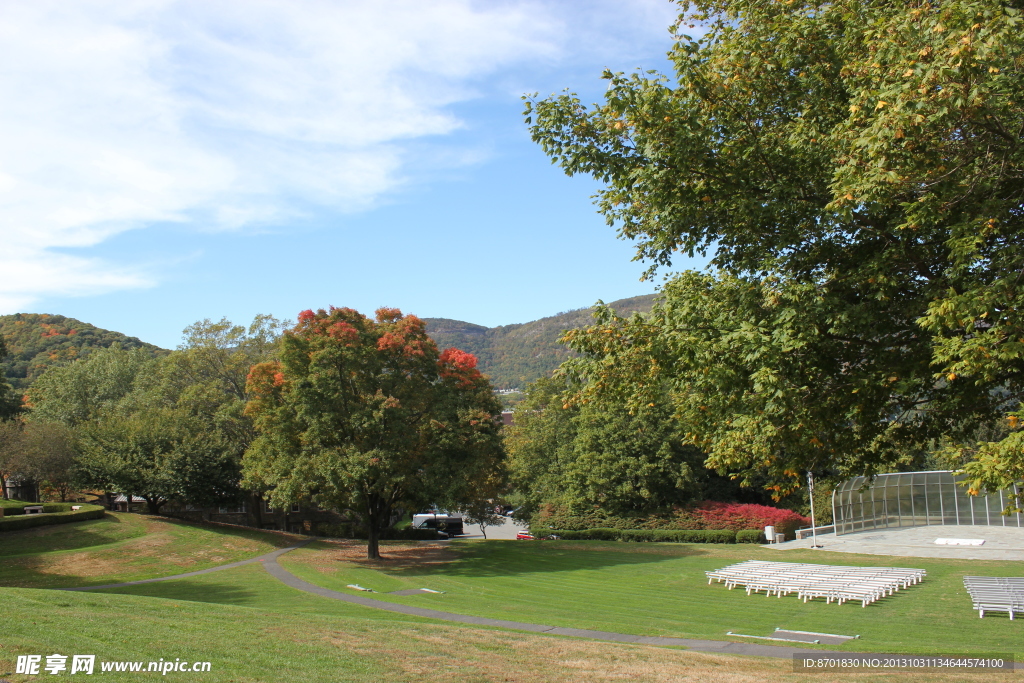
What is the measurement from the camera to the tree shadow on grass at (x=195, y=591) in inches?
902

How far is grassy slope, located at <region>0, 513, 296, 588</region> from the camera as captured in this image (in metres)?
27.1

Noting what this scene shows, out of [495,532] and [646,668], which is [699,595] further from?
[495,532]

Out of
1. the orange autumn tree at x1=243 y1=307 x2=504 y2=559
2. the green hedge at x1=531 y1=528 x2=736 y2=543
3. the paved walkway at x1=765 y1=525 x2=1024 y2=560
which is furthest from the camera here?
the green hedge at x1=531 y1=528 x2=736 y2=543

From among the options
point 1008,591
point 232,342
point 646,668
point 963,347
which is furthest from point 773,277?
point 232,342

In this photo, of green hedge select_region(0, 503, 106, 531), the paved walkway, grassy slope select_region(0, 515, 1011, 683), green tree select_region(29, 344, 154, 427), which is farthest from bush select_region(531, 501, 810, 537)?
green tree select_region(29, 344, 154, 427)

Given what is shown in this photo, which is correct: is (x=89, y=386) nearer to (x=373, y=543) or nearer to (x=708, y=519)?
(x=373, y=543)

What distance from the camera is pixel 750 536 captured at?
39.5m

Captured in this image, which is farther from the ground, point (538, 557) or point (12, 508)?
point (12, 508)

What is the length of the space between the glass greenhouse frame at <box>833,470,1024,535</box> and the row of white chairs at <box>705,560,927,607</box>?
16.1 metres

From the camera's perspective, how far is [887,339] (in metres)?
9.38

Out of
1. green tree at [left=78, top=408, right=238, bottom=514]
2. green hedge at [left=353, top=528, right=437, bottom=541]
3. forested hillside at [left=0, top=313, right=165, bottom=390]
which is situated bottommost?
green hedge at [left=353, top=528, right=437, bottom=541]

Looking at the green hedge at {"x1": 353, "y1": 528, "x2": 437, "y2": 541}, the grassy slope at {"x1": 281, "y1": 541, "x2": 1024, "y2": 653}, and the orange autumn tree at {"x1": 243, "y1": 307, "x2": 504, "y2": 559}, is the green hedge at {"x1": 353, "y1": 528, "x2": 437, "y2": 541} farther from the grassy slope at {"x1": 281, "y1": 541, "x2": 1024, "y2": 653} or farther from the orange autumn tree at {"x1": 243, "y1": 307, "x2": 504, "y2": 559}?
the orange autumn tree at {"x1": 243, "y1": 307, "x2": 504, "y2": 559}

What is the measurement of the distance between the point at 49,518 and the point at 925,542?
44684 mm

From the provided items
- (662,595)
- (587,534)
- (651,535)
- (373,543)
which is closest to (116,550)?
(373,543)
